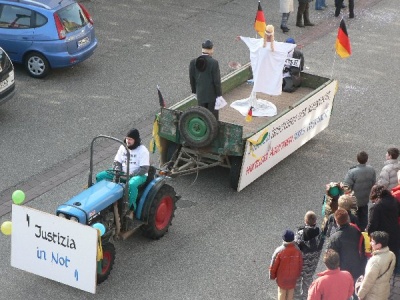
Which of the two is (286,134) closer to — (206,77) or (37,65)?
(206,77)

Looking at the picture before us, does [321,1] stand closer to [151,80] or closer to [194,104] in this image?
[151,80]

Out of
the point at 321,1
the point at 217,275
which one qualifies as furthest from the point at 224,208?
the point at 321,1

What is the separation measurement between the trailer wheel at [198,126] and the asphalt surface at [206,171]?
818 millimetres

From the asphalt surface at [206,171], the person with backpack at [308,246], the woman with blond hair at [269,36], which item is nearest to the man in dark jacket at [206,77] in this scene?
the asphalt surface at [206,171]

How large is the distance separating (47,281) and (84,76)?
7.32 meters

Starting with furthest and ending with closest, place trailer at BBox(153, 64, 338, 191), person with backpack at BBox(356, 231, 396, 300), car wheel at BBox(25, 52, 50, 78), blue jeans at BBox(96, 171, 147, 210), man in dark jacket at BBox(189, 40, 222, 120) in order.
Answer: car wheel at BBox(25, 52, 50, 78), man in dark jacket at BBox(189, 40, 222, 120), trailer at BBox(153, 64, 338, 191), blue jeans at BBox(96, 171, 147, 210), person with backpack at BBox(356, 231, 396, 300)

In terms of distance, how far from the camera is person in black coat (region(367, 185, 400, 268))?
10414mm

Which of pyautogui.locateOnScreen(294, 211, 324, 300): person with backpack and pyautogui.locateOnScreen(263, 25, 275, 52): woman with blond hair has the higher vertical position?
pyautogui.locateOnScreen(263, 25, 275, 52): woman with blond hair

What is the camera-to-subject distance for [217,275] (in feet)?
35.8

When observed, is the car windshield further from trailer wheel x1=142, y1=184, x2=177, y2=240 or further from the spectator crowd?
the spectator crowd

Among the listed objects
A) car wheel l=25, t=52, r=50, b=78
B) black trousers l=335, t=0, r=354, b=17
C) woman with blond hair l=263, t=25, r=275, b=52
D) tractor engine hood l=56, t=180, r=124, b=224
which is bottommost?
black trousers l=335, t=0, r=354, b=17

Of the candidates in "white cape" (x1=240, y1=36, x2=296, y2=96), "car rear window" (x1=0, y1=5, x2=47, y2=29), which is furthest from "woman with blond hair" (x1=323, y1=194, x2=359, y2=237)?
"car rear window" (x1=0, y1=5, x2=47, y2=29)

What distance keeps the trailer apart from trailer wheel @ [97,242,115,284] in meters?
2.44

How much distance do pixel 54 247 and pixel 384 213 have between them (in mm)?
3925
